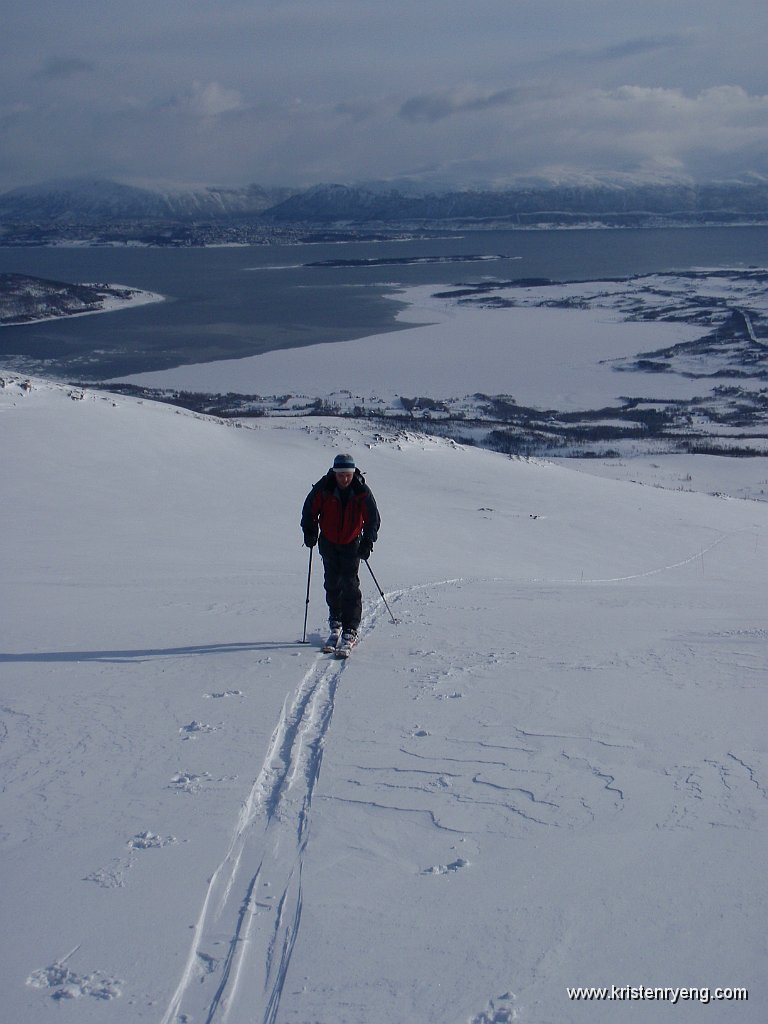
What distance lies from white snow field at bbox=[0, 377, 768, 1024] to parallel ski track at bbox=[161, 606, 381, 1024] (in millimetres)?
11

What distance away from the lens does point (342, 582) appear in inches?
269

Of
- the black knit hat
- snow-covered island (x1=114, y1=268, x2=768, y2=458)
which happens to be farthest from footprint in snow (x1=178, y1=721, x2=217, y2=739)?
snow-covered island (x1=114, y1=268, x2=768, y2=458)

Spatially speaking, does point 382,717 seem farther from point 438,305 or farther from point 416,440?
point 438,305

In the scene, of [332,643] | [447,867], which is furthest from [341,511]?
[447,867]

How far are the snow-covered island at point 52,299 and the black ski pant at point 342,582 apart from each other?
76.6 meters

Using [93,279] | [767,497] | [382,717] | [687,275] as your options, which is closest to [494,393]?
[767,497]

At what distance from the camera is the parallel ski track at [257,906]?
2812mm

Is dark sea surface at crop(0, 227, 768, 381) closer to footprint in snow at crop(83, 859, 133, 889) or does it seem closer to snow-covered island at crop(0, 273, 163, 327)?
snow-covered island at crop(0, 273, 163, 327)

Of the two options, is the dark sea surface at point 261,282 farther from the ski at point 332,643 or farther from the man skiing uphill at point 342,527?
the ski at point 332,643

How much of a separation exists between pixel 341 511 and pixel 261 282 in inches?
4279

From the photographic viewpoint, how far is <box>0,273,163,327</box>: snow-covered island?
78.8 metres

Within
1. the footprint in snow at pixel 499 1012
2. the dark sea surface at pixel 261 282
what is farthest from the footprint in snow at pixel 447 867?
the dark sea surface at pixel 261 282

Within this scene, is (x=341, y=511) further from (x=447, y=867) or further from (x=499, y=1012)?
(x=499, y=1012)

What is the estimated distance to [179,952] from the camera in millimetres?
2986
